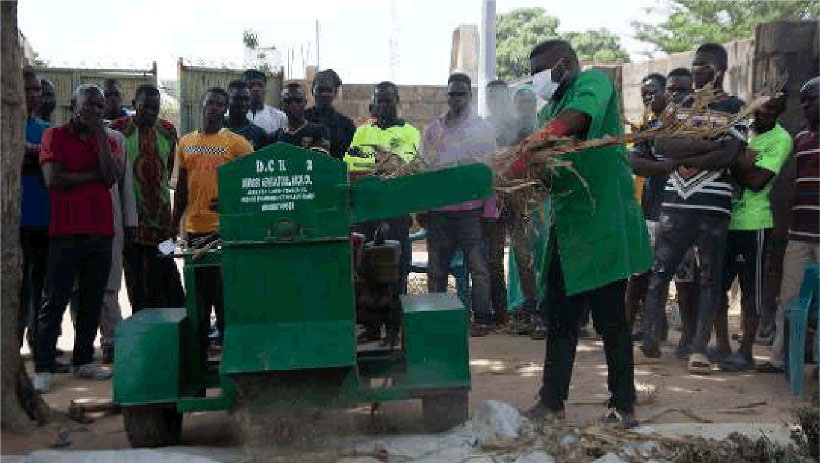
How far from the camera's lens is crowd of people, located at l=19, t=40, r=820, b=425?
16.6 feet

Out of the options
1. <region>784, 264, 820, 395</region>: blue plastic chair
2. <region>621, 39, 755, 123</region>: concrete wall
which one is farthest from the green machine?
<region>621, 39, 755, 123</region>: concrete wall

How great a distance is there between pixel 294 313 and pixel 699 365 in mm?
3229

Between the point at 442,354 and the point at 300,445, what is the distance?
0.83m

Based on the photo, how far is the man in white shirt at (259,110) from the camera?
8844 mm

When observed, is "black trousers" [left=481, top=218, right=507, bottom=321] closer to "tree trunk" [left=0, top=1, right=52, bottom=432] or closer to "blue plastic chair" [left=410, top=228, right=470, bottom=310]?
"blue plastic chair" [left=410, top=228, right=470, bottom=310]

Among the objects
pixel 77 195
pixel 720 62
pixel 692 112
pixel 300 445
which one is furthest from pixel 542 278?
pixel 77 195

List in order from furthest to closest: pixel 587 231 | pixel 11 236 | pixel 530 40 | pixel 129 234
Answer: pixel 530 40 < pixel 129 234 < pixel 11 236 < pixel 587 231

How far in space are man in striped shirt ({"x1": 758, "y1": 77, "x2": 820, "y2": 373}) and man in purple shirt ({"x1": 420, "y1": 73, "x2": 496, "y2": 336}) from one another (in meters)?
2.57

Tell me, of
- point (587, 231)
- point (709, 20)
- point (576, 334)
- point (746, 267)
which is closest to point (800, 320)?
point (746, 267)

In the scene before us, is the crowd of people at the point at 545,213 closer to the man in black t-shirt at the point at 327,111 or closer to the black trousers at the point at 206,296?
the black trousers at the point at 206,296

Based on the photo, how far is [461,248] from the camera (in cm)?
848

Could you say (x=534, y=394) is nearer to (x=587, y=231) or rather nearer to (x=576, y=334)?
(x=576, y=334)

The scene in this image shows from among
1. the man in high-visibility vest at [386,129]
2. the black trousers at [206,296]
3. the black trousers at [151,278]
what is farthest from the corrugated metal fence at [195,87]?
the black trousers at [206,296]

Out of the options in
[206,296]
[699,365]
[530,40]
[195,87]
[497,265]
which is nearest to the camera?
[206,296]
